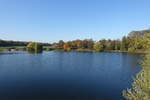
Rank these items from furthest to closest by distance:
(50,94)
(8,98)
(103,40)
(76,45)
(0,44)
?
(0,44) < (76,45) < (103,40) < (50,94) < (8,98)

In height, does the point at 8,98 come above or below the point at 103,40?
below

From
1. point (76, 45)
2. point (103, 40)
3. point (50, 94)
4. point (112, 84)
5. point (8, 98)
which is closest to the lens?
point (8, 98)

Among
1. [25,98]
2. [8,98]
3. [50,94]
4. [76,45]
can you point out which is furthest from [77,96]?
[76,45]

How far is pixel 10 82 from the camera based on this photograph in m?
24.5

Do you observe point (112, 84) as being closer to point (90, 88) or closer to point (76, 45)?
point (90, 88)

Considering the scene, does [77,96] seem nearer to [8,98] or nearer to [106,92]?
[106,92]

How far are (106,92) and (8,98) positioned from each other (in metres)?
11.4

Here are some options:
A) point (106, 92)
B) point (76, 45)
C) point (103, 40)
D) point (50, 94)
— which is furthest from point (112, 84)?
point (76, 45)

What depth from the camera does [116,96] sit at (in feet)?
63.3

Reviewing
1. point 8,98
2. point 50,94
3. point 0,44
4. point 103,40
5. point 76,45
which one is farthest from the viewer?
point 0,44

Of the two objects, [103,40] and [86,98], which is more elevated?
[103,40]

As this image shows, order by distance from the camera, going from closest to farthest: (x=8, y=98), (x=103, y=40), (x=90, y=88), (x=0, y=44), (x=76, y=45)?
1. (x=8, y=98)
2. (x=90, y=88)
3. (x=103, y=40)
4. (x=76, y=45)
5. (x=0, y=44)

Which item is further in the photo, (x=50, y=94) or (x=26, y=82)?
(x=26, y=82)

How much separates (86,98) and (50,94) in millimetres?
4347
